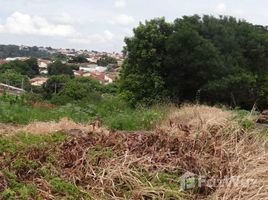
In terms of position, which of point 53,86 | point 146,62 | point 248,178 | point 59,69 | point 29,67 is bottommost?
point 53,86

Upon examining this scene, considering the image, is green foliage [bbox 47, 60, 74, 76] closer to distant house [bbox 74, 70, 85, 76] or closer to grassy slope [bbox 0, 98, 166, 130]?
distant house [bbox 74, 70, 85, 76]

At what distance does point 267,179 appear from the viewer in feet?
13.7

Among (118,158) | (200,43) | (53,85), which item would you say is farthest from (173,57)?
(118,158)

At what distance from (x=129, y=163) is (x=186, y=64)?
14421mm

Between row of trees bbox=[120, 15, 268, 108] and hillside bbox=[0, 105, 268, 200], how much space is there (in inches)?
465

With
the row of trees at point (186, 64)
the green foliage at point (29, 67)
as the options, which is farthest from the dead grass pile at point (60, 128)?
the green foliage at point (29, 67)

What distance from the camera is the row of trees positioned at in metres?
18.2

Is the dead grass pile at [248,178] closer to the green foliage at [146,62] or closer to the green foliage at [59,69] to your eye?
the green foliage at [146,62]

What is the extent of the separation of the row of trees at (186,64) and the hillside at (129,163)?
11811 millimetres

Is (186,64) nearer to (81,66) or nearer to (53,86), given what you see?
(53,86)

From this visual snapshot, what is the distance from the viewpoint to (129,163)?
427 cm

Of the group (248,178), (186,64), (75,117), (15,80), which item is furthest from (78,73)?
(248,178)

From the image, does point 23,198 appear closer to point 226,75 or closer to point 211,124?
point 211,124

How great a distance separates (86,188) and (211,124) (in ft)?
7.88
